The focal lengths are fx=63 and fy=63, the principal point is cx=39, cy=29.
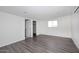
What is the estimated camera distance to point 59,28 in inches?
305

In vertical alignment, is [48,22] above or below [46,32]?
above

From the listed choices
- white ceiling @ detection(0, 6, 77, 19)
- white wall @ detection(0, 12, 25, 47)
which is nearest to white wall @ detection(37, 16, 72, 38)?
white ceiling @ detection(0, 6, 77, 19)

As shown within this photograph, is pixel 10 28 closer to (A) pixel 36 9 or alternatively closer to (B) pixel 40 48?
(A) pixel 36 9

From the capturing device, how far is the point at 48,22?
938cm

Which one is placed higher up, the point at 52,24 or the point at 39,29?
the point at 52,24

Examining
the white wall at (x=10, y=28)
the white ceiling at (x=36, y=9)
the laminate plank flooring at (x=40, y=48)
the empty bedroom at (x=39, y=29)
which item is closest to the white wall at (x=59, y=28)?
the empty bedroom at (x=39, y=29)

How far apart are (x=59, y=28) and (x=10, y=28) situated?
5.56m

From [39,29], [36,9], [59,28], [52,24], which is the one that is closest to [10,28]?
[36,9]

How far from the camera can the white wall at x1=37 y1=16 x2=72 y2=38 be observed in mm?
6777

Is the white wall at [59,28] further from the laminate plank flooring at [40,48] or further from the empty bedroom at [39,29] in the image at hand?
the laminate plank flooring at [40,48]
